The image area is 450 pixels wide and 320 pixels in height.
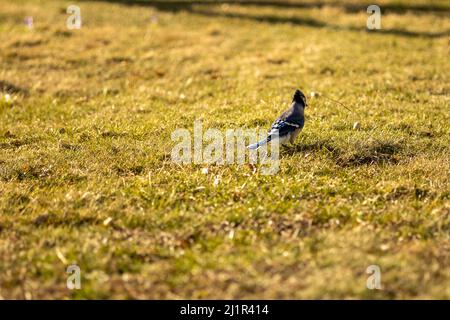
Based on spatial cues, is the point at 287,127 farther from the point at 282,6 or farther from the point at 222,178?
the point at 282,6

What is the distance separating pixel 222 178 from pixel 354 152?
73.1 inches

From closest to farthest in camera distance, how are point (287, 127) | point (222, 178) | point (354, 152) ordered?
1. point (222, 178)
2. point (354, 152)
3. point (287, 127)

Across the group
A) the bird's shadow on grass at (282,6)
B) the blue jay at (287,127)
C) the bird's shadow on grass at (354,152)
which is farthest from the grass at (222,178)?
the bird's shadow on grass at (282,6)

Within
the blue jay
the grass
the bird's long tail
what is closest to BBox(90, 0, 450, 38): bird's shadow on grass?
the grass

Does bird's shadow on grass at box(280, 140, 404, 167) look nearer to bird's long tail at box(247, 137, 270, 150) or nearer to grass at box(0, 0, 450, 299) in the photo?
grass at box(0, 0, 450, 299)

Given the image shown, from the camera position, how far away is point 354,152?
8.05m

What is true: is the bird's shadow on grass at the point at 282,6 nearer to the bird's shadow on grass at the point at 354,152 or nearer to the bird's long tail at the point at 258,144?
the bird's shadow on grass at the point at 354,152

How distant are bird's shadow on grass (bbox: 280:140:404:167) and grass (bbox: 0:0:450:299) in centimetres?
3

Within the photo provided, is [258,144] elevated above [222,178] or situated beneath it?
elevated above

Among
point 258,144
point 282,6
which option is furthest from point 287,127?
point 282,6

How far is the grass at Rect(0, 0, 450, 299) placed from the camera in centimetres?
560

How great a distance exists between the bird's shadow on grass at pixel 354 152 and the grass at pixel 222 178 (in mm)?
28

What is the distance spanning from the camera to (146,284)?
550cm
